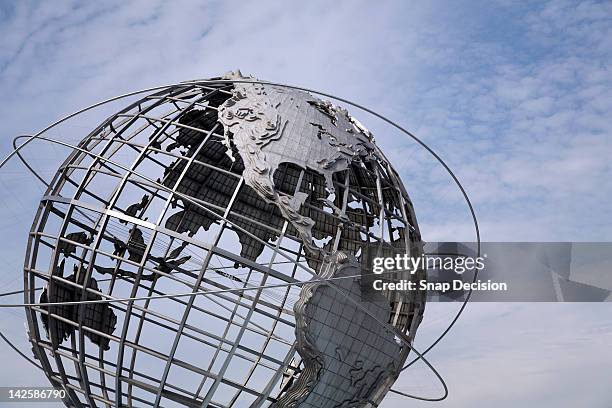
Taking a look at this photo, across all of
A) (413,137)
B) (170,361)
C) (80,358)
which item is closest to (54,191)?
(80,358)

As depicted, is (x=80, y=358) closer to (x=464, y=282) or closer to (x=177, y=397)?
(x=177, y=397)

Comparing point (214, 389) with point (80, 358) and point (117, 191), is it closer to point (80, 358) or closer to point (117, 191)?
point (80, 358)

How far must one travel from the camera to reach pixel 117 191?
37.2 feet

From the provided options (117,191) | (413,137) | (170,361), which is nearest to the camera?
(170,361)

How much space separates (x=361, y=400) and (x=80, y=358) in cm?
397

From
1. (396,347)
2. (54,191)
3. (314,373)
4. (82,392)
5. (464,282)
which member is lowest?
(82,392)

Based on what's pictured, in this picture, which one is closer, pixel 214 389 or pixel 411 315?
pixel 214 389

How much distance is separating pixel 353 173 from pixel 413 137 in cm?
114

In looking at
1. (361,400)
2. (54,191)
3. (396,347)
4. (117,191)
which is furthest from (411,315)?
(54,191)

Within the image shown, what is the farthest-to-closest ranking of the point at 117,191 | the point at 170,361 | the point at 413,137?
1. the point at 413,137
2. the point at 117,191
3. the point at 170,361

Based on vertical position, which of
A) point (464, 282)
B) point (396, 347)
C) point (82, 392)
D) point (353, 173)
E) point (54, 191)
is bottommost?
point (82, 392)

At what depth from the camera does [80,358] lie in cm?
1145

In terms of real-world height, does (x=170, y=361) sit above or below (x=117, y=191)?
below

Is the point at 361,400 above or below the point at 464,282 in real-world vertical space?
below
